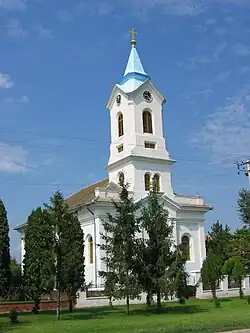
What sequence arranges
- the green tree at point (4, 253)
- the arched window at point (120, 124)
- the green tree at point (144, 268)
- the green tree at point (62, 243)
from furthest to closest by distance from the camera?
the arched window at point (120, 124) → the green tree at point (4, 253) → the green tree at point (144, 268) → the green tree at point (62, 243)

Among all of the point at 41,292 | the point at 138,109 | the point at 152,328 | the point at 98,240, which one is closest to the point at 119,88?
the point at 138,109

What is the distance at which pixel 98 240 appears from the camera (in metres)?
44.2

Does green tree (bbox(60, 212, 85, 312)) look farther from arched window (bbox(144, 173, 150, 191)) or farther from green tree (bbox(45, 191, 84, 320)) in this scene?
arched window (bbox(144, 173, 150, 191))

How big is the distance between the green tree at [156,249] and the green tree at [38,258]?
565 cm

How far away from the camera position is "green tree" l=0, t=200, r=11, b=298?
3008cm

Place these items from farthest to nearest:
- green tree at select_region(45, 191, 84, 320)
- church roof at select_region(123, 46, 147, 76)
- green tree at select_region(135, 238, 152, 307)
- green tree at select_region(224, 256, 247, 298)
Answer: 1. church roof at select_region(123, 46, 147, 76)
2. green tree at select_region(224, 256, 247, 298)
3. green tree at select_region(135, 238, 152, 307)
4. green tree at select_region(45, 191, 84, 320)

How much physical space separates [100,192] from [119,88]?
11.7m

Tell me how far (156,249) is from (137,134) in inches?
814

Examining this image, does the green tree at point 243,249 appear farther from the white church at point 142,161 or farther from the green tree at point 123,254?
the green tree at point 123,254

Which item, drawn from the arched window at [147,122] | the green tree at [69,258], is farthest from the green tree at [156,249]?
the arched window at [147,122]

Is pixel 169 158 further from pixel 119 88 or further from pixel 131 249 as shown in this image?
pixel 131 249

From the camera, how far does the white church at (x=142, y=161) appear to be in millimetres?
47594

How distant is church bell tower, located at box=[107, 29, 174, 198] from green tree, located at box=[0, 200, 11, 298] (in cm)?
1850

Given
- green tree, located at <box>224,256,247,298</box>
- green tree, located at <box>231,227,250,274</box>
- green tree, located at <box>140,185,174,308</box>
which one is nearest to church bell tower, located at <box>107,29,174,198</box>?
green tree, located at <box>231,227,250,274</box>
